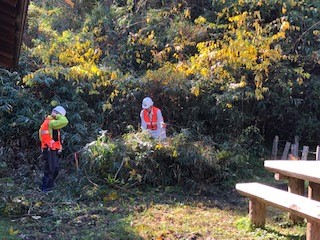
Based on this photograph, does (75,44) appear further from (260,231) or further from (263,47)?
(260,231)

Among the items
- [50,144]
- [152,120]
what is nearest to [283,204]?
[50,144]

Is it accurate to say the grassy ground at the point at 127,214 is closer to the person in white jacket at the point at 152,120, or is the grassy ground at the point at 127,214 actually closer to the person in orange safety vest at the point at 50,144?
the person in orange safety vest at the point at 50,144

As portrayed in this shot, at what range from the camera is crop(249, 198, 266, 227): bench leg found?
5.92 metres

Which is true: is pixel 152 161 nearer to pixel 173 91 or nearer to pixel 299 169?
pixel 173 91

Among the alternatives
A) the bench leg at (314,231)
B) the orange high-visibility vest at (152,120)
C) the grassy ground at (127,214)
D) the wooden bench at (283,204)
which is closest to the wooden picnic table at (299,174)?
the wooden bench at (283,204)

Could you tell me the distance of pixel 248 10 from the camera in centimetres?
1283

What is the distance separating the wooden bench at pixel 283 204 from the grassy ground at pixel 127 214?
0.25 m

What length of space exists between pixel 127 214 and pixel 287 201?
8.79 feet

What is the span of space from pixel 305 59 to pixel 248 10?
217cm

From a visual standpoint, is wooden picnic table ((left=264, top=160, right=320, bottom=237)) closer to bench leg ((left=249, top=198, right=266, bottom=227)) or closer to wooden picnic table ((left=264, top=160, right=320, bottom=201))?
wooden picnic table ((left=264, top=160, right=320, bottom=201))

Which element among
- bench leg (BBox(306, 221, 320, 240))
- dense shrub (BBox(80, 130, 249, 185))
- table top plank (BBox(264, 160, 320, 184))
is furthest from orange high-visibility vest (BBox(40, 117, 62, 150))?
bench leg (BBox(306, 221, 320, 240))

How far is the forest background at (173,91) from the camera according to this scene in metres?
8.88

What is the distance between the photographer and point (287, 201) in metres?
5.12

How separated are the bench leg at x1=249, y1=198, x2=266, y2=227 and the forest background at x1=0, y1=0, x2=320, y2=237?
8.65 feet
